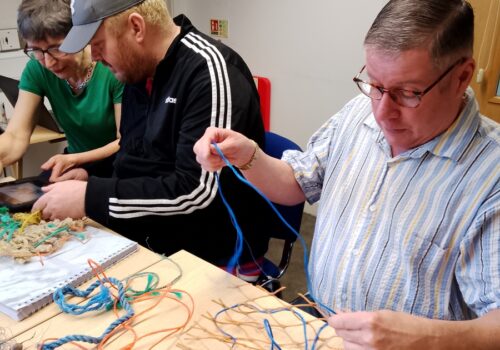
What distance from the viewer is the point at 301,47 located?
9.76 feet

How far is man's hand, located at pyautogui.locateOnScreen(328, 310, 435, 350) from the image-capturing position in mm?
766

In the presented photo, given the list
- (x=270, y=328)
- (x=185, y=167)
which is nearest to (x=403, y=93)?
(x=270, y=328)

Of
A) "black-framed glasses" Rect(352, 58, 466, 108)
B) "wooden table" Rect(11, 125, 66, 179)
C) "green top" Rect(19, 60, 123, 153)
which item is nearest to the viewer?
"black-framed glasses" Rect(352, 58, 466, 108)

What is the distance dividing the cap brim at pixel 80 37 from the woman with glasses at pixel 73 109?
13.6 inches

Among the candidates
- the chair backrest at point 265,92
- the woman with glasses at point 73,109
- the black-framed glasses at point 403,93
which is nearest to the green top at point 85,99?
the woman with glasses at point 73,109

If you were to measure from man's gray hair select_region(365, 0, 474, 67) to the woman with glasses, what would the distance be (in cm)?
136

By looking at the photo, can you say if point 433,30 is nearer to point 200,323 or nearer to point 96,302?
point 200,323

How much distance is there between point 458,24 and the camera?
0.86 metres

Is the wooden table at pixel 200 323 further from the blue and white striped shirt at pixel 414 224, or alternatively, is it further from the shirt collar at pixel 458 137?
the shirt collar at pixel 458 137

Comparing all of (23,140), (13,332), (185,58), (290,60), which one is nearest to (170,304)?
(13,332)

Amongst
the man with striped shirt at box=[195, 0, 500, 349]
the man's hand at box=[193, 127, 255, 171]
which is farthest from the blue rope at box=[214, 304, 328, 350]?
the man's hand at box=[193, 127, 255, 171]

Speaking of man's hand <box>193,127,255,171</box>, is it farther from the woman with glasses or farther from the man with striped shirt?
the woman with glasses

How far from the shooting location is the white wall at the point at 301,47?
8.93 ft

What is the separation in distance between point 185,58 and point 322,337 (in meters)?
0.97
